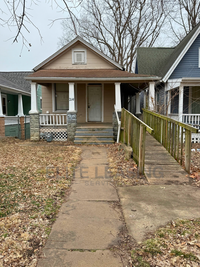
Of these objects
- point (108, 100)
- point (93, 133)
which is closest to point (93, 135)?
point (93, 133)

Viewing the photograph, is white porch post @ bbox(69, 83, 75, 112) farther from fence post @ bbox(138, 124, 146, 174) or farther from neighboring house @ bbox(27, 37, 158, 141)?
fence post @ bbox(138, 124, 146, 174)

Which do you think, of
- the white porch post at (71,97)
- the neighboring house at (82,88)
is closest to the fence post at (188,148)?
the white porch post at (71,97)

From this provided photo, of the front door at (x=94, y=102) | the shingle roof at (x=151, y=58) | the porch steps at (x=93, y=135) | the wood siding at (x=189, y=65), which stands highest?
the shingle roof at (x=151, y=58)

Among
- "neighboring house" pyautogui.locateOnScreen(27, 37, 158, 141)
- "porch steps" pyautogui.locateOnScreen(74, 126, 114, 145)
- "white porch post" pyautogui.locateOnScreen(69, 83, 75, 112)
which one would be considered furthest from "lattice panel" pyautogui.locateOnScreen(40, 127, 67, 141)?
"neighboring house" pyautogui.locateOnScreen(27, 37, 158, 141)

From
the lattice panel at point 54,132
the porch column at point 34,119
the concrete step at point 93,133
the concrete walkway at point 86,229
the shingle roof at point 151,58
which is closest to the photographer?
the concrete walkway at point 86,229

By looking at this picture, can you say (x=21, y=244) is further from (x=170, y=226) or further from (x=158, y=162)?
(x=158, y=162)

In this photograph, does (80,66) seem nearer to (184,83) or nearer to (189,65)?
(184,83)

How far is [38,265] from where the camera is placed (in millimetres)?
2297

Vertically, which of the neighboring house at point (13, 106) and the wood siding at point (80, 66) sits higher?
the wood siding at point (80, 66)

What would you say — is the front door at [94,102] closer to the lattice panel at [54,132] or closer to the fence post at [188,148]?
the lattice panel at [54,132]

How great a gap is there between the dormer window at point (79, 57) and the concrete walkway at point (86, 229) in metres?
9.80

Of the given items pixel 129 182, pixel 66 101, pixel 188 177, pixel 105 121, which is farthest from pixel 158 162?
pixel 66 101

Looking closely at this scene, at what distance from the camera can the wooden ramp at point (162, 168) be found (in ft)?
16.3

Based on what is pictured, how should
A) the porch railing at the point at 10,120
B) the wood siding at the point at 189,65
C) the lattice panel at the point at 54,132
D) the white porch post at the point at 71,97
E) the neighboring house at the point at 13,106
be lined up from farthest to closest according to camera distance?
the porch railing at the point at 10,120 < the neighboring house at the point at 13,106 < the wood siding at the point at 189,65 < the lattice panel at the point at 54,132 < the white porch post at the point at 71,97
